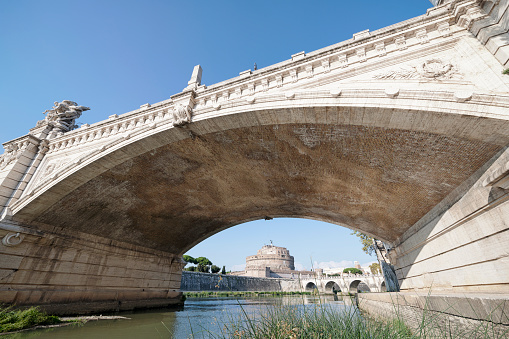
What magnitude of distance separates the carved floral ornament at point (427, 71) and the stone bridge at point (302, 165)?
0.11 ft

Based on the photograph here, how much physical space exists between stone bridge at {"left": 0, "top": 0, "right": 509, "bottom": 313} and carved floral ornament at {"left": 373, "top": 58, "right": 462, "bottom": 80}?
1.3 inches

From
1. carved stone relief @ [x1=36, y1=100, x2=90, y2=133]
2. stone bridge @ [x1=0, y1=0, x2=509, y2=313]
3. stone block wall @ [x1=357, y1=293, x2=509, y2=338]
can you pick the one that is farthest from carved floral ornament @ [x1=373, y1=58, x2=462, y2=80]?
carved stone relief @ [x1=36, y1=100, x2=90, y2=133]

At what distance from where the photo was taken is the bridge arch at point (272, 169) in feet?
21.2

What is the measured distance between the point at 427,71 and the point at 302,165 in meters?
4.96

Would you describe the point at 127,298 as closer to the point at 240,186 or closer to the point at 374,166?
the point at 240,186

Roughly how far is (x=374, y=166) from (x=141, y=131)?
8451 millimetres

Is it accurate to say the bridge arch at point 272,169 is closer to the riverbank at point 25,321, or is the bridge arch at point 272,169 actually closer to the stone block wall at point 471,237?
the stone block wall at point 471,237

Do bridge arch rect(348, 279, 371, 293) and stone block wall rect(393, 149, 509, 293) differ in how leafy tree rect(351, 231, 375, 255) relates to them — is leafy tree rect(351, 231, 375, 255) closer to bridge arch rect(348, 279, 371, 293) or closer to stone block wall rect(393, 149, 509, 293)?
stone block wall rect(393, 149, 509, 293)

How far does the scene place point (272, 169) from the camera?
1045 cm

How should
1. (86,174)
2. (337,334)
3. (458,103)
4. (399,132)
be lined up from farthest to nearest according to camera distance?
(86,174) → (399,132) → (458,103) → (337,334)

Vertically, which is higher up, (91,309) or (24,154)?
(24,154)

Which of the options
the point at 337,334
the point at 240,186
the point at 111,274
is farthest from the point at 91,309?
the point at 337,334

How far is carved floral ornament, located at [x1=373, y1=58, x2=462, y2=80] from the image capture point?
19.1ft

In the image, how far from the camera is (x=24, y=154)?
38.3ft
